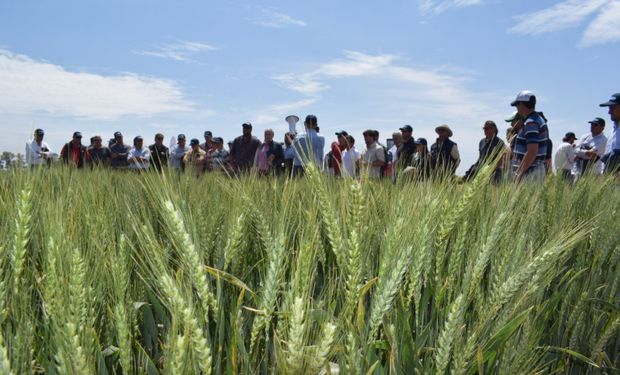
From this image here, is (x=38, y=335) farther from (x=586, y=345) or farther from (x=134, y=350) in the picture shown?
(x=586, y=345)

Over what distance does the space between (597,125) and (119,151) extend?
8.56 m

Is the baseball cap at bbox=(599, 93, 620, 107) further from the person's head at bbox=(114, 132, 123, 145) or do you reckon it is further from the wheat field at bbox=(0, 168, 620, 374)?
the person's head at bbox=(114, 132, 123, 145)

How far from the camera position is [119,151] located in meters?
10.3

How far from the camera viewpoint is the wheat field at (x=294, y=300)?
73 centimetres

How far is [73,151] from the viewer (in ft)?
32.1

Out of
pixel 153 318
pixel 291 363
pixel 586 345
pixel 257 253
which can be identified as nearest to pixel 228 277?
pixel 153 318

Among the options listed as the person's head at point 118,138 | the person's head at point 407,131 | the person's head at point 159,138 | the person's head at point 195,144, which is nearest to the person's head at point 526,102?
the person's head at point 407,131

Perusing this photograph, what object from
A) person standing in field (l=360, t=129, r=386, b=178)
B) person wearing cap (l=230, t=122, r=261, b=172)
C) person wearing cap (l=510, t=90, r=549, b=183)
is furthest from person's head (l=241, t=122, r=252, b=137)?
person wearing cap (l=510, t=90, r=549, b=183)

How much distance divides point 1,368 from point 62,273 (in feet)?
0.68

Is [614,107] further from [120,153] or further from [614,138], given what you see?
[120,153]

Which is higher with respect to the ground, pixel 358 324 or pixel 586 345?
pixel 358 324

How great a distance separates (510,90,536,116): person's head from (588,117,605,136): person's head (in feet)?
9.77

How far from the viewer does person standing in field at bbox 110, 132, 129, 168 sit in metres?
10.1

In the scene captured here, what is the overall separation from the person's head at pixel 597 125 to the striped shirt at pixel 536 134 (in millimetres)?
2995
